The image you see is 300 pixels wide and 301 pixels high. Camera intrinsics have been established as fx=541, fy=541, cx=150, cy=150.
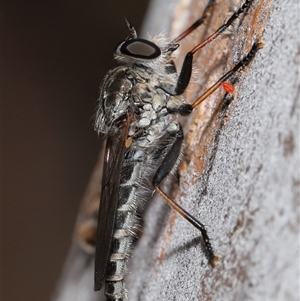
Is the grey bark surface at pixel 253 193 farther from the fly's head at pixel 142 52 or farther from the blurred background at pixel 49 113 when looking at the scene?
the blurred background at pixel 49 113

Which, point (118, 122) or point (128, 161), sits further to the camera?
point (128, 161)

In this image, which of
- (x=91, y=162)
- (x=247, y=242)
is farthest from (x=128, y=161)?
(x=91, y=162)

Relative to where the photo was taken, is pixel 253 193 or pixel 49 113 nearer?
pixel 253 193

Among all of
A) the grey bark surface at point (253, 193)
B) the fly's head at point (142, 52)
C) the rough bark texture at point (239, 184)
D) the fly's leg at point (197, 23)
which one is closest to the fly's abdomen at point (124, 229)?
the rough bark texture at point (239, 184)

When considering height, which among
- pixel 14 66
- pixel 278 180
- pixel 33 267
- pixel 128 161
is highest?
pixel 278 180

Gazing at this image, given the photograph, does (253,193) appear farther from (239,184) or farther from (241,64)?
(241,64)

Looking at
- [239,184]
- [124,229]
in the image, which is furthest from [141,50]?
[239,184]

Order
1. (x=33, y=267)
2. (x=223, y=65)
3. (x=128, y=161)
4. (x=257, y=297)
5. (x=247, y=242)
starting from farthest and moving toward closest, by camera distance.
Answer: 1. (x=33, y=267)
2. (x=128, y=161)
3. (x=223, y=65)
4. (x=247, y=242)
5. (x=257, y=297)

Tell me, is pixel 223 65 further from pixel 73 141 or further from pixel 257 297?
pixel 73 141
